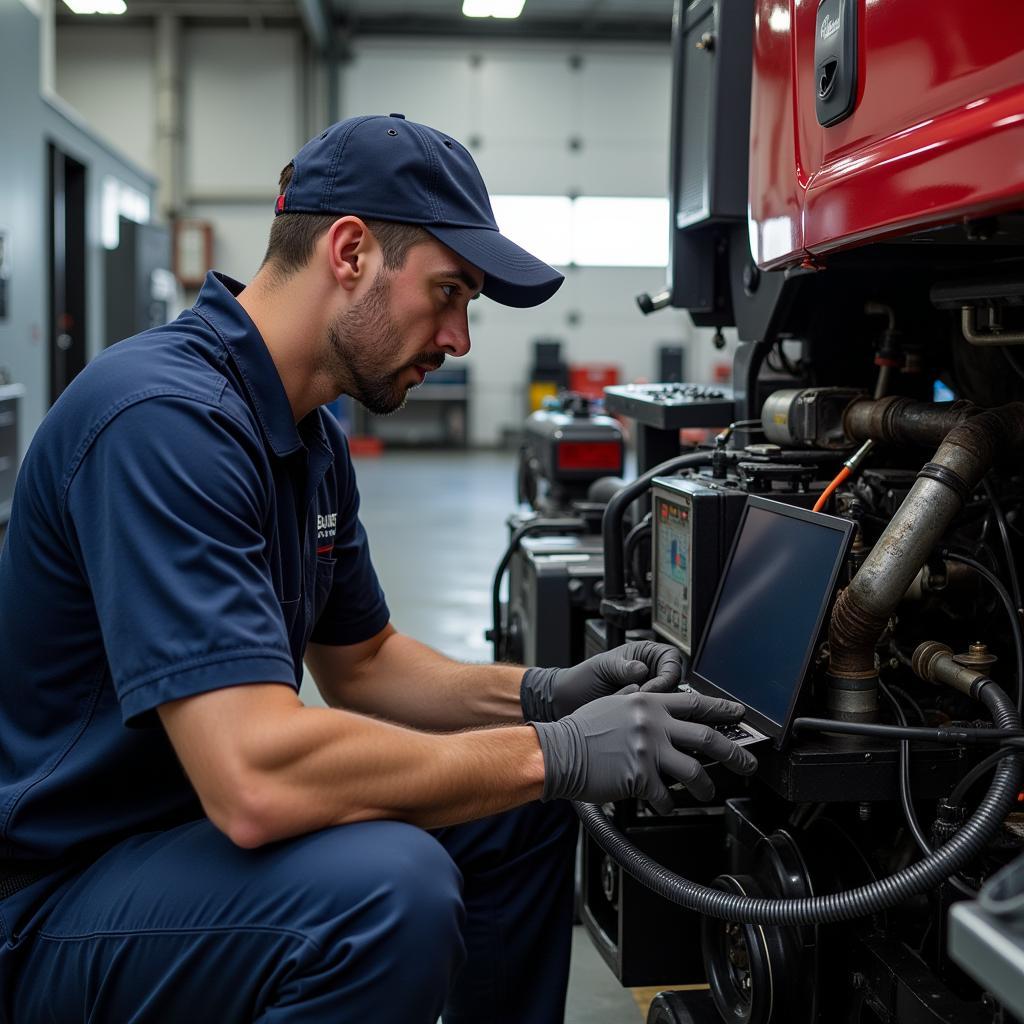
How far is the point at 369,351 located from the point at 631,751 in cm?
55

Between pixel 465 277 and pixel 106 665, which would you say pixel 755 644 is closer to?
pixel 465 277

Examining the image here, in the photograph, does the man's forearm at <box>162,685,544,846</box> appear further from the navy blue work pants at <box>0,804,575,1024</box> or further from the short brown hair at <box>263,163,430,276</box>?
the short brown hair at <box>263,163,430,276</box>

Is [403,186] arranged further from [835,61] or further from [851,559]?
[851,559]

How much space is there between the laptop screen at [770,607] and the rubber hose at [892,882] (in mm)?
177

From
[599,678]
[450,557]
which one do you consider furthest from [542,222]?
[599,678]

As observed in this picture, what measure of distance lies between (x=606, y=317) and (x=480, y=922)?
11.5m

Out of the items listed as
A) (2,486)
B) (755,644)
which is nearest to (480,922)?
(755,644)

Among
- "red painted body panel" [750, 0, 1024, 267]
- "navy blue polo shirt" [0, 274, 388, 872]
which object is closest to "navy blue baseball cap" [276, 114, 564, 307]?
"navy blue polo shirt" [0, 274, 388, 872]

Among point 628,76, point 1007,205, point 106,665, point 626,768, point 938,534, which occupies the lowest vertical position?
point 626,768

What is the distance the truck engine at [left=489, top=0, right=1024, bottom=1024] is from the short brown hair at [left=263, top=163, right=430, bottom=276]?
0.44 meters

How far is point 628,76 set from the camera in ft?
40.9

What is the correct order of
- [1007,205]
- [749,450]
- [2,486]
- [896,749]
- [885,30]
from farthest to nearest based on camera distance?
[2,486], [749,450], [896,749], [885,30], [1007,205]

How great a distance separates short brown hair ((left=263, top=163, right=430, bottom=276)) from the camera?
4.41 ft

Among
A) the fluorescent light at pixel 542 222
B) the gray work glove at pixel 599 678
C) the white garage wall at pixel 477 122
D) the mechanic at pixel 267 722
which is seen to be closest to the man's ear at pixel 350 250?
the mechanic at pixel 267 722
